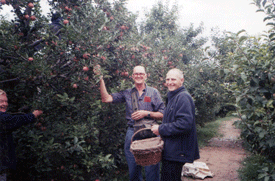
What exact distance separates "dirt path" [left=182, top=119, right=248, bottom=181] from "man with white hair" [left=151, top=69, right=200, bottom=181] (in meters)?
3.08

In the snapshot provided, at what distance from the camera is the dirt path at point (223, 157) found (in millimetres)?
5469

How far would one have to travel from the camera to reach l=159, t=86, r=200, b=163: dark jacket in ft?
7.34

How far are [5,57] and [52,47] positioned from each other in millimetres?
690

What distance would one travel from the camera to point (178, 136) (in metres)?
2.33

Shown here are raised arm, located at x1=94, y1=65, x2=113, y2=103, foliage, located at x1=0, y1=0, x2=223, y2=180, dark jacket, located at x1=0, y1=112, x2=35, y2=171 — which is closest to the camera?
dark jacket, located at x1=0, y1=112, x2=35, y2=171

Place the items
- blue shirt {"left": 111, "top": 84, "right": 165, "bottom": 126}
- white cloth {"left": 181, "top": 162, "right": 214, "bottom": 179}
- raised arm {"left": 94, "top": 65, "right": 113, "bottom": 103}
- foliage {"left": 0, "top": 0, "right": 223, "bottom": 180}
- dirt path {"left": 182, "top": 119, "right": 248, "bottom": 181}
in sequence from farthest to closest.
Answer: dirt path {"left": 182, "top": 119, "right": 248, "bottom": 181} < white cloth {"left": 181, "top": 162, "right": 214, "bottom": 179} < blue shirt {"left": 111, "top": 84, "right": 165, "bottom": 126} < foliage {"left": 0, "top": 0, "right": 223, "bottom": 180} < raised arm {"left": 94, "top": 65, "right": 113, "bottom": 103}

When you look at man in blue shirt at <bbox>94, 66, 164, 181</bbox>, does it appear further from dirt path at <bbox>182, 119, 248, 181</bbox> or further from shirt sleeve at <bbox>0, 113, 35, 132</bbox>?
dirt path at <bbox>182, 119, 248, 181</bbox>

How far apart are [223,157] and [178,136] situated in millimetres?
5507

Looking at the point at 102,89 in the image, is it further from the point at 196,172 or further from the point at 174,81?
the point at 196,172

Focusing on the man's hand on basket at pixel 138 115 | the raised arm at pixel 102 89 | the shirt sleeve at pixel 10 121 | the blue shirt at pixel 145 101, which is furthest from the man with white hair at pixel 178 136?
the shirt sleeve at pixel 10 121

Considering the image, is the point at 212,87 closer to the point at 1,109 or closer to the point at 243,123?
the point at 243,123

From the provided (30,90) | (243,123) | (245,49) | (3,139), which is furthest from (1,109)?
(243,123)

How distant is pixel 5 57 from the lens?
3.19 meters

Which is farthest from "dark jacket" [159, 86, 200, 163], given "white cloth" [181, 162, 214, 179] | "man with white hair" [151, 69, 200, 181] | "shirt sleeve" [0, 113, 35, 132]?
"white cloth" [181, 162, 214, 179]
